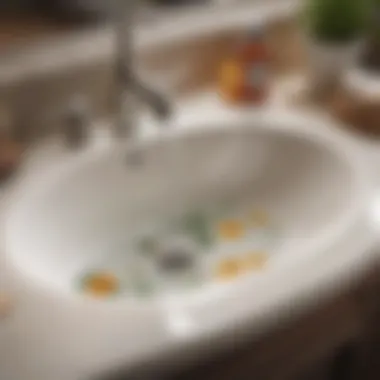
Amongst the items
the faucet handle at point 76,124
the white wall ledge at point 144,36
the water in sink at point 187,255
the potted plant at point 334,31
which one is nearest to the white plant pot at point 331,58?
the potted plant at point 334,31

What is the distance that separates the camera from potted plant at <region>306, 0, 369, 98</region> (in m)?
1.36

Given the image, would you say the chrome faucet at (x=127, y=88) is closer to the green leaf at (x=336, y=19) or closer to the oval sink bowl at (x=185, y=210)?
the oval sink bowl at (x=185, y=210)

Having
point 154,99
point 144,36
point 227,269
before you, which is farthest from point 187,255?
point 144,36

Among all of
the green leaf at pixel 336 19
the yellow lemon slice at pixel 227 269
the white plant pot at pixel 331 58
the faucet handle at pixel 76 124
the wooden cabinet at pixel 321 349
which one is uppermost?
the green leaf at pixel 336 19

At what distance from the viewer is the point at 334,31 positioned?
4.52ft

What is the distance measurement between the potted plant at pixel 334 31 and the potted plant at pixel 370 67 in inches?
1.5

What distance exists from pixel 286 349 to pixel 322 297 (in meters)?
0.08

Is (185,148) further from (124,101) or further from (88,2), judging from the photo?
(88,2)

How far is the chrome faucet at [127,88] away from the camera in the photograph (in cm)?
124

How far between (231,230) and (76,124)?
0.30 meters

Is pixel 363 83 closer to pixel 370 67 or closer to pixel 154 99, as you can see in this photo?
pixel 370 67

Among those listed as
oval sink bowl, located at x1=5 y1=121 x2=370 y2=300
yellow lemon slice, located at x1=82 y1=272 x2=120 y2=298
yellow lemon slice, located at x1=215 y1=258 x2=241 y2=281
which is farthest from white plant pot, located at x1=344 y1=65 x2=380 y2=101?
yellow lemon slice, located at x1=82 y1=272 x2=120 y2=298

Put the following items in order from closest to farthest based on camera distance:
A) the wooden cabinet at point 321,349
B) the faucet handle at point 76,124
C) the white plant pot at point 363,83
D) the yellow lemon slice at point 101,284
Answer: the wooden cabinet at point 321,349 < the yellow lemon slice at point 101,284 < the faucet handle at point 76,124 < the white plant pot at point 363,83

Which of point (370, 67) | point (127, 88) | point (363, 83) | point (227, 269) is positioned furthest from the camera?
point (370, 67)
